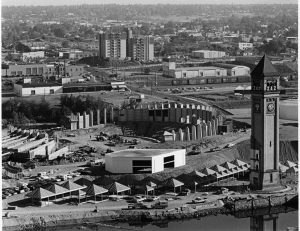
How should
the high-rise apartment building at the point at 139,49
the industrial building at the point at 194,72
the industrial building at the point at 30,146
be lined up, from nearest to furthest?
the industrial building at the point at 30,146 < the industrial building at the point at 194,72 < the high-rise apartment building at the point at 139,49

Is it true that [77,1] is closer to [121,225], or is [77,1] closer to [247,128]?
[247,128]

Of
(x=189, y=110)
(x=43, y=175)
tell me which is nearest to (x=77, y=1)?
(x=189, y=110)

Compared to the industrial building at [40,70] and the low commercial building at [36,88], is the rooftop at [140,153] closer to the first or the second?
the low commercial building at [36,88]

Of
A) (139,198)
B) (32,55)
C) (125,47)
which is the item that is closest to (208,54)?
(125,47)

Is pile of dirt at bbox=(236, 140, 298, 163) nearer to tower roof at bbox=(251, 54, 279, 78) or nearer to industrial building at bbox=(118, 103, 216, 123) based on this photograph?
tower roof at bbox=(251, 54, 279, 78)

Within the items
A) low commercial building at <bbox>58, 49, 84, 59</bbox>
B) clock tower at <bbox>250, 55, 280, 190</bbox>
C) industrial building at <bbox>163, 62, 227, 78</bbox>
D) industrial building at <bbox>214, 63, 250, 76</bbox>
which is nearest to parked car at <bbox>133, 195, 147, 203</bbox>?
clock tower at <bbox>250, 55, 280, 190</bbox>

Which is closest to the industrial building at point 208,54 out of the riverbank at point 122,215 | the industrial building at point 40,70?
the industrial building at point 40,70
